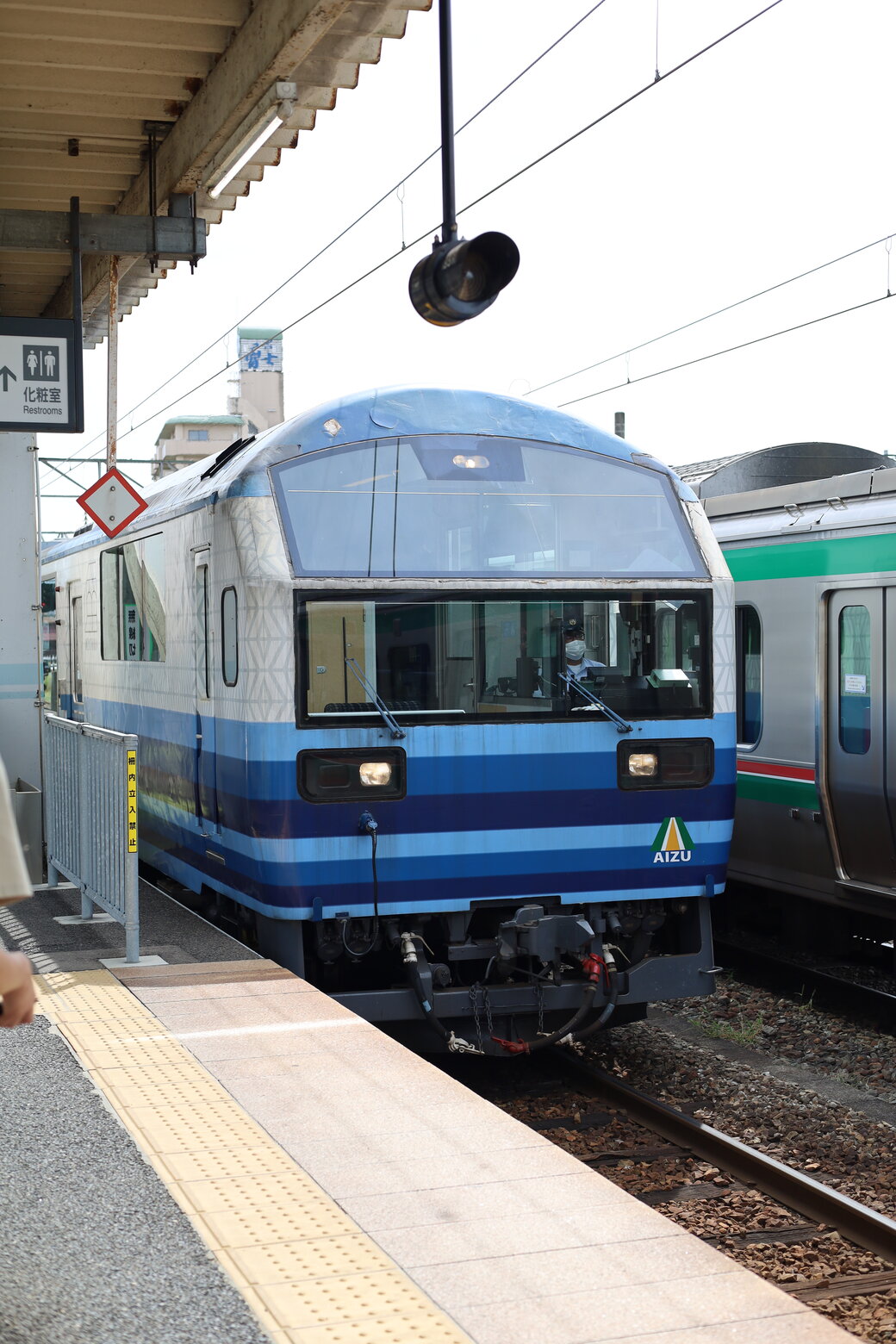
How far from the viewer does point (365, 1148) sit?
4402 mm

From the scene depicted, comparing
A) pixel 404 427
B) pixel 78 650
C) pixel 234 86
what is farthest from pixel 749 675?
pixel 78 650

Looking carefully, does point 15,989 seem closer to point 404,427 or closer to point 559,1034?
point 559,1034

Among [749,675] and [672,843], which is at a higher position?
[749,675]

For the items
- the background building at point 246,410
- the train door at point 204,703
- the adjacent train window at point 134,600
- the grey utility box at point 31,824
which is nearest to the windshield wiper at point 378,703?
the train door at point 204,703

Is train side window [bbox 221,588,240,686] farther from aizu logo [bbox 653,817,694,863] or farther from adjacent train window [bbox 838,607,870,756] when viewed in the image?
adjacent train window [bbox 838,607,870,756]

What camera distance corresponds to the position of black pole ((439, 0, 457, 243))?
6.77m

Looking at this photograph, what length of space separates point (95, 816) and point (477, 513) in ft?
8.56

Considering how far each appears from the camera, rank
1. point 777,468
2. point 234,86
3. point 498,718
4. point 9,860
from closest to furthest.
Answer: point 9,860 → point 498,718 → point 234,86 → point 777,468

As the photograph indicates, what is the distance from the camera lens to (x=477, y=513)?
7090 millimetres

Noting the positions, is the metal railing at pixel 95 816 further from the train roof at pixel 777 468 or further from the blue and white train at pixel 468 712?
the train roof at pixel 777 468

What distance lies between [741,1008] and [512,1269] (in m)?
6.27

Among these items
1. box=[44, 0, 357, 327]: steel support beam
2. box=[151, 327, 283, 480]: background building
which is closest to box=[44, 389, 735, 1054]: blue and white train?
box=[44, 0, 357, 327]: steel support beam

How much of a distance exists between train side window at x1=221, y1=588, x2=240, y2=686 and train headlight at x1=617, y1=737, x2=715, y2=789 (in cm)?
192

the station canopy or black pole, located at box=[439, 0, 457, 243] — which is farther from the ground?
the station canopy
